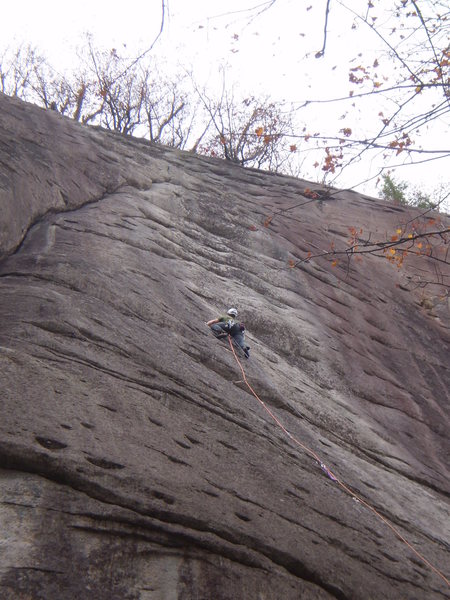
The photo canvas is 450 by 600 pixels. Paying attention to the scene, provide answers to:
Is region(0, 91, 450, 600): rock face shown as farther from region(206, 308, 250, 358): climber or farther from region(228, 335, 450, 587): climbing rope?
region(206, 308, 250, 358): climber

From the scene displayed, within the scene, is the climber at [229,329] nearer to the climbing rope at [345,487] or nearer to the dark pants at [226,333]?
the dark pants at [226,333]

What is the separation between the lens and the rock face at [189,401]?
3326mm

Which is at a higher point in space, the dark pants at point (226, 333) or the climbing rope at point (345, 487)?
the dark pants at point (226, 333)

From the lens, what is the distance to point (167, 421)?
471 centimetres

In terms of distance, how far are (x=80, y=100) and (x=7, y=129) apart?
16.3 m

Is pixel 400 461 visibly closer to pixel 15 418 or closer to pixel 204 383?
pixel 204 383

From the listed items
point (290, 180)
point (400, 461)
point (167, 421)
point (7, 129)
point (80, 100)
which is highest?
point (80, 100)

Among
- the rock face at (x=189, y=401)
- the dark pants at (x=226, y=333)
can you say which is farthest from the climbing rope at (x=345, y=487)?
the dark pants at (x=226, y=333)

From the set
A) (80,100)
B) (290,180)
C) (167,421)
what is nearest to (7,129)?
(167,421)

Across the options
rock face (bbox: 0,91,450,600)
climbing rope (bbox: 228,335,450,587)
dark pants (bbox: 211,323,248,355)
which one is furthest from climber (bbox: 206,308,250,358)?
climbing rope (bbox: 228,335,450,587)

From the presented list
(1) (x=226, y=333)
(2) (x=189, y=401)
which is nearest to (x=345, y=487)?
(2) (x=189, y=401)

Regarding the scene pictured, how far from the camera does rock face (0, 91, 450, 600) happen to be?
333 cm

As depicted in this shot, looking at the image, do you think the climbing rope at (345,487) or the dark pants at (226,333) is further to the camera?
the dark pants at (226,333)

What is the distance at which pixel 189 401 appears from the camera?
17.5ft
